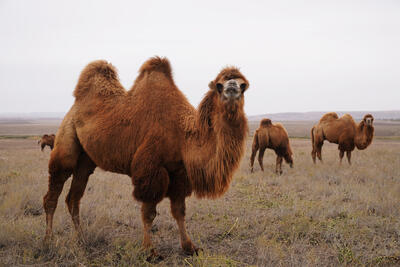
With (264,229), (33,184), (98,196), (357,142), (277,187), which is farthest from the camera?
(357,142)

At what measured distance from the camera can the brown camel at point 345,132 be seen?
38.1 ft

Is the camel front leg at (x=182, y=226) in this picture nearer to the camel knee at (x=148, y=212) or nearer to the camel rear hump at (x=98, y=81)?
the camel knee at (x=148, y=212)

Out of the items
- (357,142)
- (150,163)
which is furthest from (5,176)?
(357,142)

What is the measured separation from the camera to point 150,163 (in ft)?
11.5

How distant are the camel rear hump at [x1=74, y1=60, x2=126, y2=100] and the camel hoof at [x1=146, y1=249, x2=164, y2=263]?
8.24ft

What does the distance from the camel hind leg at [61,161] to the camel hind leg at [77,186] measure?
0.70 ft

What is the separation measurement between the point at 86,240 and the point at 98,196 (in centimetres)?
272

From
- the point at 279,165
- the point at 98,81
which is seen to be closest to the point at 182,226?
→ the point at 98,81

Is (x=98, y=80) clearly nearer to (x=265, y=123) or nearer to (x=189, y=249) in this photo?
(x=189, y=249)

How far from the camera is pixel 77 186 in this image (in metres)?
4.52

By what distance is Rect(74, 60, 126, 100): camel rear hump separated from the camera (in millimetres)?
Result: 4430

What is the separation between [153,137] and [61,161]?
1677 millimetres

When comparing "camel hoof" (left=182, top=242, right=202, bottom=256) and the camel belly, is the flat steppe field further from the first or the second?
the camel belly

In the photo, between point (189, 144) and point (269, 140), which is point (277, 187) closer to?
point (269, 140)
